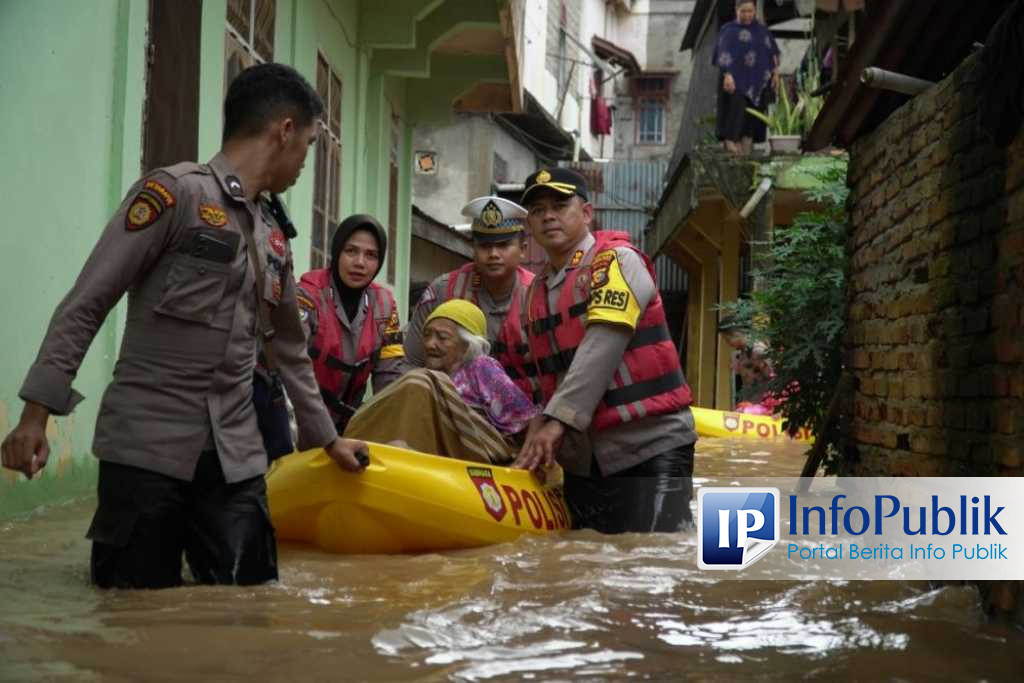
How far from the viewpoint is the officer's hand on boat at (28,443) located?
3412 millimetres

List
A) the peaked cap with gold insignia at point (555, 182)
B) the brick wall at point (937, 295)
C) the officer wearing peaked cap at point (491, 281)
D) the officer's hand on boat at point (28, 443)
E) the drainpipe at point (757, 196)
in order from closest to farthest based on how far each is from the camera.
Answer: the officer's hand on boat at point (28, 443) → the brick wall at point (937, 295) → the peaked cap with gold insignia at point (555, 182) → the officer wearing peaked cap at point (491, 281) → the drainpipe at point (757, 196)

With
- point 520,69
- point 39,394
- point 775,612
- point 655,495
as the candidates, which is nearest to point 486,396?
point 655,495

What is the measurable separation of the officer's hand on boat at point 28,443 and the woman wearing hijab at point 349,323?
3.22 metres

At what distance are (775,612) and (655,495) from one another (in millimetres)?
1593

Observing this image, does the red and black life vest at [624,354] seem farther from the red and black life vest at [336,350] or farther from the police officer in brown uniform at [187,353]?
the police officer in brown uniform at [187,353]

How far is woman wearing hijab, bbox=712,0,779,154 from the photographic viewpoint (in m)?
15.0

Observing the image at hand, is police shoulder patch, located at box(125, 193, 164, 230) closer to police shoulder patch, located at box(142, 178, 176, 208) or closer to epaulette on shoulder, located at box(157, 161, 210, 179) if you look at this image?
police shoulder patch, located at box(142, 178, 176, 208)

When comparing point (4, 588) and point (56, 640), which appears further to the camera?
point (4, 588)

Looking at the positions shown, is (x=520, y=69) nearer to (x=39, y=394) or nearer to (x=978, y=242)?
(x=978, y=242)

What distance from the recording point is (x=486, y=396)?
20.1 ft

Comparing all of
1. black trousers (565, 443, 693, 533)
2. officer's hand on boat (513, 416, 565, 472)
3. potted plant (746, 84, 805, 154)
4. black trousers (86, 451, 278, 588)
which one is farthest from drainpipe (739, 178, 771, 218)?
black trousers (86, 451, 278, 588)

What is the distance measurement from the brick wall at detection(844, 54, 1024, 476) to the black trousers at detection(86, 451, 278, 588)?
92.9 inches

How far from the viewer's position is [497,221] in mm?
7324

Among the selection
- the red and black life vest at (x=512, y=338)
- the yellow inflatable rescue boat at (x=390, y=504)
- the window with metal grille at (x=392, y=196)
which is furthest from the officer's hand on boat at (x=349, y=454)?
the window with metal grille at (x=392, y=196)
